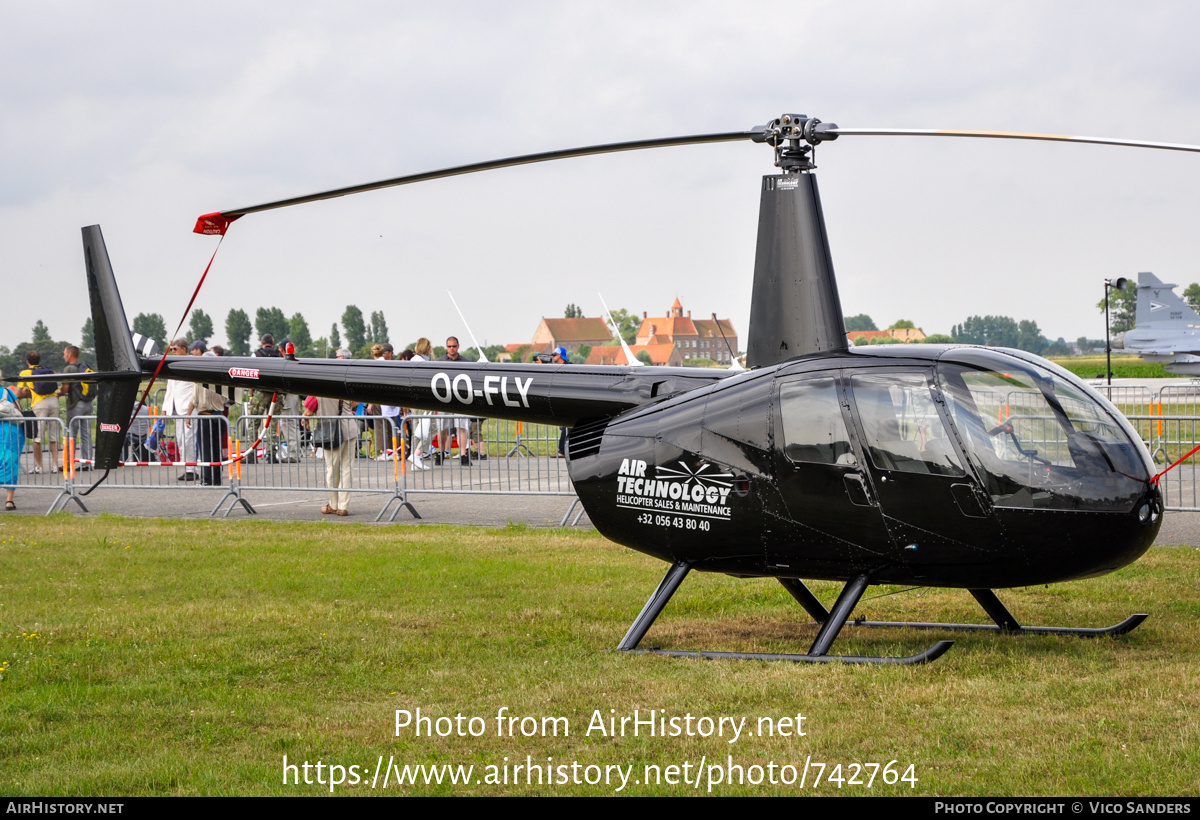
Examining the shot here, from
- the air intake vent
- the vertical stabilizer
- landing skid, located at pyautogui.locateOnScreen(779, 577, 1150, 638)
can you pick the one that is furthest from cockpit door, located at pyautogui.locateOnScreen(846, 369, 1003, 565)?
the air intake vent

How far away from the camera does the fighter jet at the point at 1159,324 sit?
45156 mm

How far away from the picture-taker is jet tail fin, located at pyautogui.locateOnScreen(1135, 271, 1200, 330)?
45844 millimetres

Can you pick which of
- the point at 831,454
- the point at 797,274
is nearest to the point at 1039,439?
the point at 831,454

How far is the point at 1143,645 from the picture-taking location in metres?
6.60

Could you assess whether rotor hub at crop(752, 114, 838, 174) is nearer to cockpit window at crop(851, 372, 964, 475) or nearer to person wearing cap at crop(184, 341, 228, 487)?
cockpit window at crop(851, 372, 964, 475)

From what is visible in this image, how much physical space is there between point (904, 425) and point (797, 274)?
1.18 metres

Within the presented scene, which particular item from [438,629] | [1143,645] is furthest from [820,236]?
[438,629]

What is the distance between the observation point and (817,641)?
250 inches

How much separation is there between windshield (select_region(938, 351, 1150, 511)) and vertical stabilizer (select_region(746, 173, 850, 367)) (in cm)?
86

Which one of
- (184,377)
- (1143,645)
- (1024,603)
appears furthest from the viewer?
(184,377)

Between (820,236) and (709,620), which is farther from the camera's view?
(709,620)

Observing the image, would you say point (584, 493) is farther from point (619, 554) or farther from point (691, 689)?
point (619, 554)

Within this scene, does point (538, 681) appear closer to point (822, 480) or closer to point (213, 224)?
point (822, 480)
